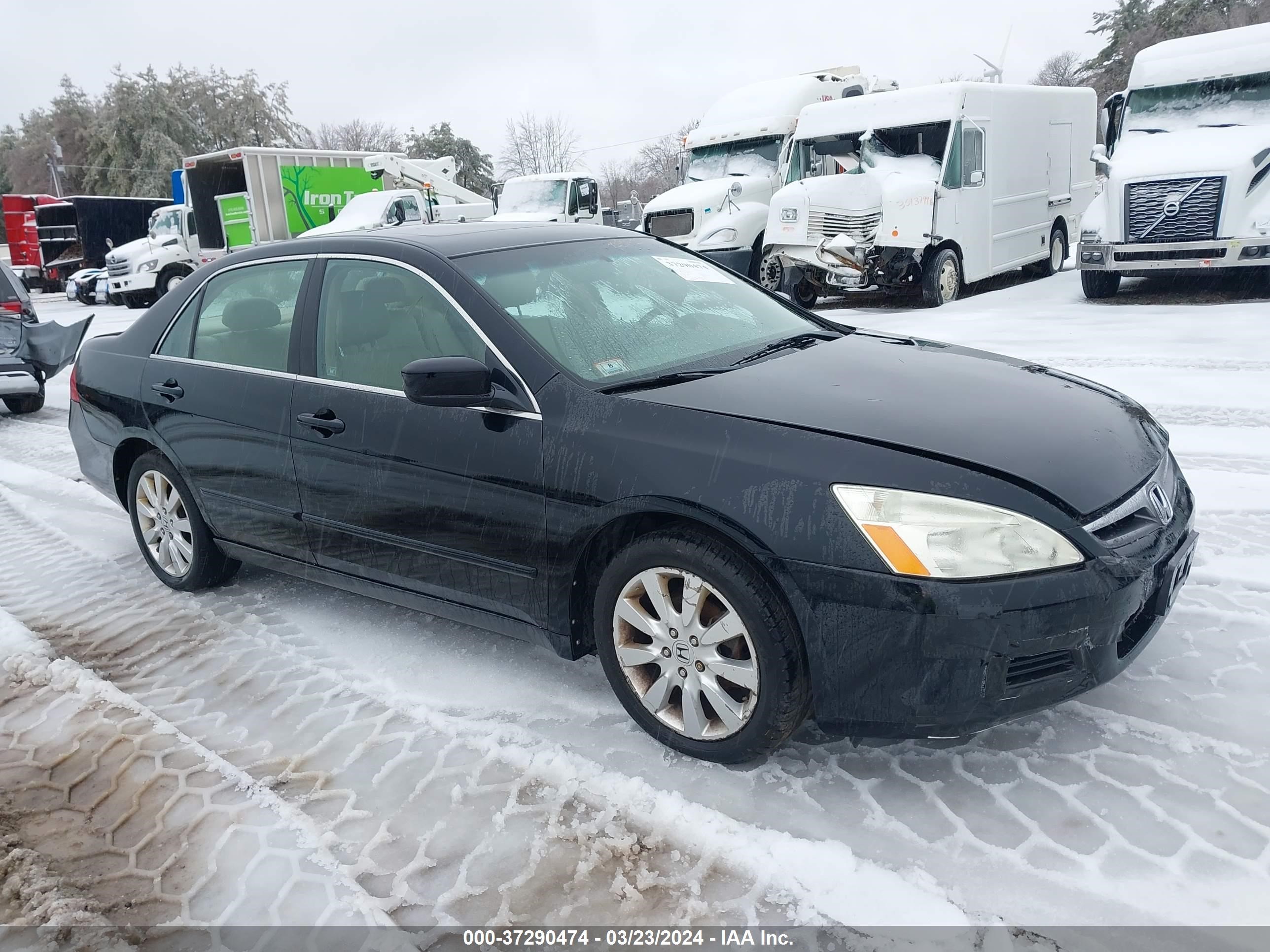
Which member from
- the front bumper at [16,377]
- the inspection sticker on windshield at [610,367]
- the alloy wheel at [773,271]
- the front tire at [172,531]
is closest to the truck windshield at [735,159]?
the alloy wheel at [773,271]

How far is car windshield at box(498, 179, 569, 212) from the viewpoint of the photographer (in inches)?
802

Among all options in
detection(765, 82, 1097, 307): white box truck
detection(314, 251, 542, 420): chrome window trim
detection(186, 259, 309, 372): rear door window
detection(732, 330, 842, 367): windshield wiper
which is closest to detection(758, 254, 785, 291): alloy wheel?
detection(765, 82, 1097, 307): white box truck

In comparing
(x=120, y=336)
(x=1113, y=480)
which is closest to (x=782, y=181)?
(x=120, y=336)

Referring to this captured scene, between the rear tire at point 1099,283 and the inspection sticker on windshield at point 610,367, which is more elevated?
the inspection sticker on windshield at point 610,367

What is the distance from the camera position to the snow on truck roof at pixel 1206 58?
37.0 ft

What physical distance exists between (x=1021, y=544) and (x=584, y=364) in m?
1.47

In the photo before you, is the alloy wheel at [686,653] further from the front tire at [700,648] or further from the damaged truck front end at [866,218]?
the damaged truck front end at [866,218]

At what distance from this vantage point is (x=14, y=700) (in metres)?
3.76

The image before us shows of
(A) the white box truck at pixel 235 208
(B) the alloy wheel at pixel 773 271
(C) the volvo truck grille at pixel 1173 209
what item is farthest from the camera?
(A) the white box truck at pixel 235 208

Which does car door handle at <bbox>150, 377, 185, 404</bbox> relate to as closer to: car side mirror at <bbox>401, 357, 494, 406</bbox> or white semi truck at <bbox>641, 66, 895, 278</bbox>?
car side mirror at <bbox>401, 357, 494, 406</bbox>

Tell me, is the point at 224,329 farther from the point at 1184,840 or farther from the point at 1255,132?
the point at 1255,132

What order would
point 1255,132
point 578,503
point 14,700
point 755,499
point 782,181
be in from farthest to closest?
point 782,181 < point 1255,132 < point 14,700 < point 578,503 < point 755,499

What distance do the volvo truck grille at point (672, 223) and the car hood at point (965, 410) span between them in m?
12.3

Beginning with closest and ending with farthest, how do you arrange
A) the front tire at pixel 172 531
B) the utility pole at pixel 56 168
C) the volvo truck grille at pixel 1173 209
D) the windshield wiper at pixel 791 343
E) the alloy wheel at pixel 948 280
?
the windshield wiper at pixel 791 343
the front tire at pixel 172 531
the volvo truck grille at pixel 1173 209
the alloy wheel at pixel 948 280
the utility pole at pixel 56 168
